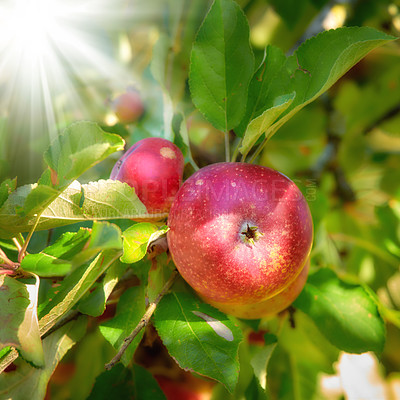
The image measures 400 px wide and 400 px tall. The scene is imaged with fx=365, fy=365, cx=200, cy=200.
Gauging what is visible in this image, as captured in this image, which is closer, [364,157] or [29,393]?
[29,393]

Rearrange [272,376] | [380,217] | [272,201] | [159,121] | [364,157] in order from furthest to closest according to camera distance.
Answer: [364,157]
[380,217]
[272,376]
[159,121]
[272,201]

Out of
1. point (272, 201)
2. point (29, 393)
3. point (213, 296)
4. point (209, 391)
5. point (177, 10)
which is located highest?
point (177, 10)

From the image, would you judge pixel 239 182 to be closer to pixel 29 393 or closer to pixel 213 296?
pixel 213 296

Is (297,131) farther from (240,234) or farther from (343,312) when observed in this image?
(240,234)

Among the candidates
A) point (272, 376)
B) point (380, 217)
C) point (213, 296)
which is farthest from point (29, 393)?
point (380, 217)

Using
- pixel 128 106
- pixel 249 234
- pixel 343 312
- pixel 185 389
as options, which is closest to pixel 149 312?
pixel 249 234

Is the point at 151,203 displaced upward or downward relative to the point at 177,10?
downward
